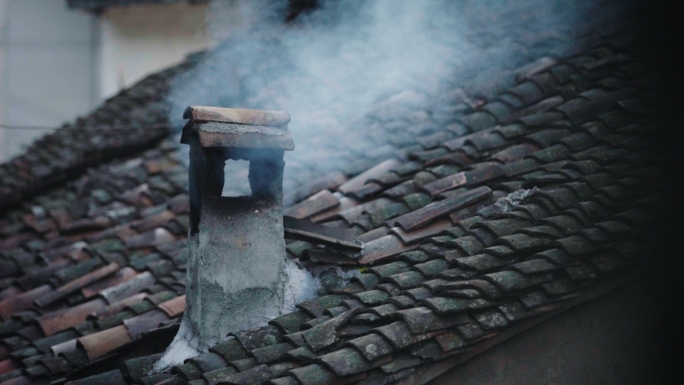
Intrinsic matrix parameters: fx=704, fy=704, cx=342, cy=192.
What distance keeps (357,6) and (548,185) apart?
4.39m

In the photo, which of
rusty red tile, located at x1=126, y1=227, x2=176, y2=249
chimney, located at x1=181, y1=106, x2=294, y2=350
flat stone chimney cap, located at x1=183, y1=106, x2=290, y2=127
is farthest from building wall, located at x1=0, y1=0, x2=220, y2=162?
chimney, located at x1=181, y1=106, x2=294, y2=350

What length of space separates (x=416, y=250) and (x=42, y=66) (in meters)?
16.2

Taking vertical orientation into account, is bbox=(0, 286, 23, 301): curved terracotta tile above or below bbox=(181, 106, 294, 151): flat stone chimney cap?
below

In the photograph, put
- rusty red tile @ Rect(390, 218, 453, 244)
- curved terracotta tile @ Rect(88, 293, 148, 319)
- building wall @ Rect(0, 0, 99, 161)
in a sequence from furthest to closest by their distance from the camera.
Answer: building wall @ Rect(0, 0, 99, 161) < curved terracotta tile @ Rect(88, 293, 148, 319) < rusty red tile @ Rect(390, 218, 453, 244)

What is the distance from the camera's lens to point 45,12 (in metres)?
18.1

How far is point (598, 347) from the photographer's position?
4.40 meters

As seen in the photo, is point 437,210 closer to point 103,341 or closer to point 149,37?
point 103,341

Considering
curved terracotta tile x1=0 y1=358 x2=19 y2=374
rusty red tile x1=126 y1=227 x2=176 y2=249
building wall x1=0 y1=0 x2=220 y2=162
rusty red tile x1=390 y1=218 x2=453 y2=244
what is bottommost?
curved terracotta tile x1=0 y1=358 x2=19 y2=374

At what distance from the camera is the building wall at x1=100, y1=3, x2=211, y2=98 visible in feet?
52.9

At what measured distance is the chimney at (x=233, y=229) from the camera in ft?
15.7

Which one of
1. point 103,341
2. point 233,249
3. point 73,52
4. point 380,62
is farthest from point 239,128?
point 73,52

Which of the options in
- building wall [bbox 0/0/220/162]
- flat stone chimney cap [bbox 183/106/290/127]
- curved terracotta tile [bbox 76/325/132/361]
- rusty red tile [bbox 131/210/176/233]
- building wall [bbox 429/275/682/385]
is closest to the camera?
building wall [bbox 429/275/682/385]

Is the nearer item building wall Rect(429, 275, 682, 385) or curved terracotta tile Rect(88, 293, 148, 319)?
building wall Rect(429, 275, 682, 385)

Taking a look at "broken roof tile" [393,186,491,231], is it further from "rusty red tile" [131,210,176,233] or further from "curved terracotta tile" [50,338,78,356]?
"rusty red tile" [131,210,176,233]
